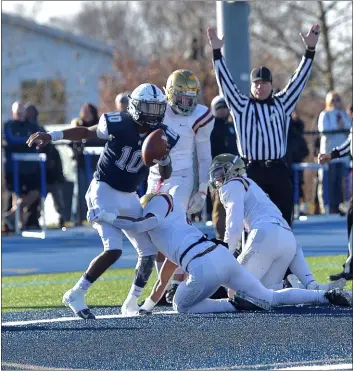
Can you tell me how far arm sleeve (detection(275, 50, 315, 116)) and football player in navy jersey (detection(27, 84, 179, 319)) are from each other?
1698mm

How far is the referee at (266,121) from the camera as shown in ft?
31.8

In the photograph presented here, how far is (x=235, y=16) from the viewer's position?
14.6m

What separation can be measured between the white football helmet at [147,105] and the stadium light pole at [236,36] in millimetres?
6334

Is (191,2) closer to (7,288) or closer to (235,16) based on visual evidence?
(235,16)

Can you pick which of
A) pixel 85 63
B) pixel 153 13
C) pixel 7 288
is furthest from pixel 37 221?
pixel 153 13

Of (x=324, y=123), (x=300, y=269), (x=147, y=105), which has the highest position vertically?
(x=324, y=123)

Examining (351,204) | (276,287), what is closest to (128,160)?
(276,287)

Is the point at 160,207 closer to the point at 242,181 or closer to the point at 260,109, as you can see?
the point at 242,181

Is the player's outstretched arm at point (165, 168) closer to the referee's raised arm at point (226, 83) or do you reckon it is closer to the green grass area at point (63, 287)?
the green grass area at point (63, 287)

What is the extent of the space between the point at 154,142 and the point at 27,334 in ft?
4.88

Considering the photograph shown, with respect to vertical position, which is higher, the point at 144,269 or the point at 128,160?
the point at 128,160

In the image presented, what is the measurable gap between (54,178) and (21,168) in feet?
1.52

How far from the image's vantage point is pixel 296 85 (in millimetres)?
9852

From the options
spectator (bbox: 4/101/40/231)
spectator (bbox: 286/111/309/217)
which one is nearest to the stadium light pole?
spectator (bbox: 286/111/309/217)
